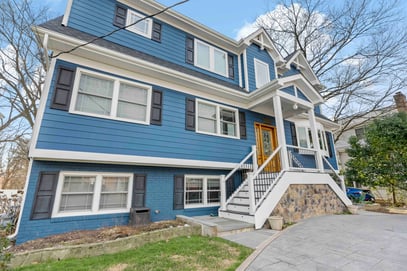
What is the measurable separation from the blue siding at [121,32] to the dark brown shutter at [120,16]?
0.42 feet

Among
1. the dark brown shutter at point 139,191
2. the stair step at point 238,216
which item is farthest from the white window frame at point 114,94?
the stair step at point 238,216

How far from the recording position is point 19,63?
1141 cm

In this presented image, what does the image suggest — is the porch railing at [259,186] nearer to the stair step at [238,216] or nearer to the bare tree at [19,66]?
the stair step at [238,216]

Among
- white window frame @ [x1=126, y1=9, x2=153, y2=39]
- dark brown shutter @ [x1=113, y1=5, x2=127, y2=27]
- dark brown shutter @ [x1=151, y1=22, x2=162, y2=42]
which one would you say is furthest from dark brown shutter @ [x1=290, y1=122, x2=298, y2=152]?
dark brown shutter @ [x1=113, y1=5, x2=127, y2=27]

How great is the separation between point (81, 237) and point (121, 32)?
243 inches

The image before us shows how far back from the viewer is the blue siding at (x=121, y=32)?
588 cm

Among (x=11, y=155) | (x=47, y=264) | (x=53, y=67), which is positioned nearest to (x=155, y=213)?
(x=47, y=264)

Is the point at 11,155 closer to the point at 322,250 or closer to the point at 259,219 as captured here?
the point at 259,219

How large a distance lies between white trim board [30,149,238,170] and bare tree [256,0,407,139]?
1449 cm

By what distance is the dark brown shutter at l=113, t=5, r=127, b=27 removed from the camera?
6513 mm

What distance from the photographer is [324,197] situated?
7.02 metres

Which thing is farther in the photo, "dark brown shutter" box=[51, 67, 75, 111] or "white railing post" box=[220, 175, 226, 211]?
"white railing post" box=[220, 175, 226, 211]

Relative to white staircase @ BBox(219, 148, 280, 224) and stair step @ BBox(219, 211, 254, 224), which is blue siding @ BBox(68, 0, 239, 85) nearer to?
white staircase @ BBox(219, 148, 280, 224)

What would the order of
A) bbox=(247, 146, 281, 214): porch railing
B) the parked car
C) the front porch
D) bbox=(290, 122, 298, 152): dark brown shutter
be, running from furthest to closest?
1. the parked car
2. bbox=(290, 122, 298, 152): dark brown shutter
3. the front porch
4. bbox=(247, 146, 281, 214): porch railing
